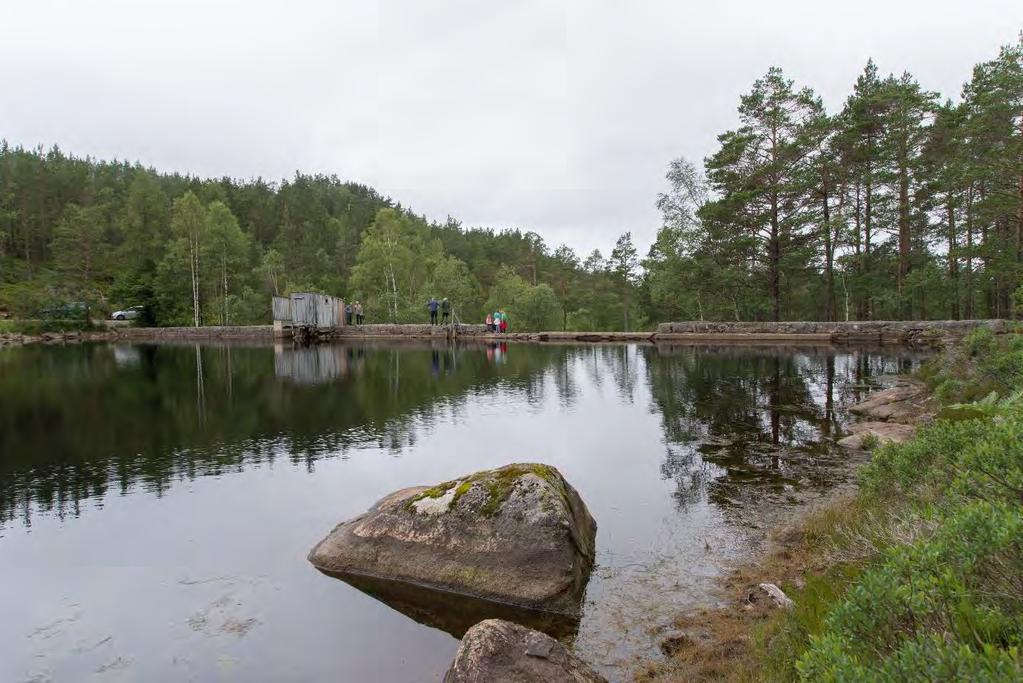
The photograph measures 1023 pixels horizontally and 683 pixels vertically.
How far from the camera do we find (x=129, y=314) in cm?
6128

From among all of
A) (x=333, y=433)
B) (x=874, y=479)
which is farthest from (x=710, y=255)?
(x=874, y=479)

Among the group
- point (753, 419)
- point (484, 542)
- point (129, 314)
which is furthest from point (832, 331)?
point (129, 314)

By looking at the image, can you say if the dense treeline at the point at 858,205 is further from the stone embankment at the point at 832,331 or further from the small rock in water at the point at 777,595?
the small rock in water at the point at 777,595

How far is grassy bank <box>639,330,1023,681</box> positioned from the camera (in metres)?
2.46

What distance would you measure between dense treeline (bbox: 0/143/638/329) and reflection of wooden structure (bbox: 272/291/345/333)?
24.3 feet

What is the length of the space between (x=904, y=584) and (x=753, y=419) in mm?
12298

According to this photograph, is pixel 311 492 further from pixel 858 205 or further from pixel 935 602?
pixel 858 205

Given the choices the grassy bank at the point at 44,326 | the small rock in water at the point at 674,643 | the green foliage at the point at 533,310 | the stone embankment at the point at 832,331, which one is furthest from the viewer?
the green foliage at the point at 533,310

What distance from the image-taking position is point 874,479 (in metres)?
6.52

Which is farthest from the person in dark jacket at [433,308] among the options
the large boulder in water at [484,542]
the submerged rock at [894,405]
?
the large boulder in water at [484,542]

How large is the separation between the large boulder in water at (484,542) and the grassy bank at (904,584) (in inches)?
56.0

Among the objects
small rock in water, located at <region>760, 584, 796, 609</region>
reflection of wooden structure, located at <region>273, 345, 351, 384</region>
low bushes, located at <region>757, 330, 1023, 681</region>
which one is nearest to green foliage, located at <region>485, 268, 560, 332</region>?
reflection of wooden structure, located at <region>273, 345, 351, 384</region>

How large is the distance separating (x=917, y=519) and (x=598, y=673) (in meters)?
2.73

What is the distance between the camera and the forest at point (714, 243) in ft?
108
